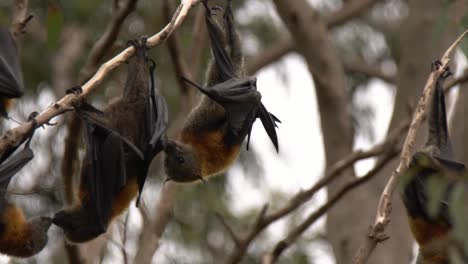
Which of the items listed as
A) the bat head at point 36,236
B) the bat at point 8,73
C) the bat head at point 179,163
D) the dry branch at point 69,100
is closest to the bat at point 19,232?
the bat head at point 36,236

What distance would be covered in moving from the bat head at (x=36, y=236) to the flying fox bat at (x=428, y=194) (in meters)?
2.72

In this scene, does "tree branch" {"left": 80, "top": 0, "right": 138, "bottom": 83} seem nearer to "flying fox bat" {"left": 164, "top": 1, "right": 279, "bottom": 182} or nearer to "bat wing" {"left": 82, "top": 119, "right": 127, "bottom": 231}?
"flying fox bat" {"left": 164, "top": 1, "right": 279, "bottom": 182}

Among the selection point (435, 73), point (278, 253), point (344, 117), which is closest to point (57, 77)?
point (344, 117)

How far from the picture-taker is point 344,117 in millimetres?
9680

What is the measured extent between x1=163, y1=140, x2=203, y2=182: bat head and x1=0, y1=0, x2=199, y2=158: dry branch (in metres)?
1.04

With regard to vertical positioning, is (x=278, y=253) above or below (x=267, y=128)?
below

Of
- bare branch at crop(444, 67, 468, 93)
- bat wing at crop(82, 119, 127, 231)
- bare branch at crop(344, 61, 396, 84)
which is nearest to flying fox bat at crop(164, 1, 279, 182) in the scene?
bat wing at crop(82, 119, 127, 231)

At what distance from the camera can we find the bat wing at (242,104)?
6398 mm

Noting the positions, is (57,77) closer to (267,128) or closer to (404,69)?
(404,69)

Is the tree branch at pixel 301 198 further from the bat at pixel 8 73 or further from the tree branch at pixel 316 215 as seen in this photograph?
the bat at pixel 8 73

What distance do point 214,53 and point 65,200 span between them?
81.7 inches

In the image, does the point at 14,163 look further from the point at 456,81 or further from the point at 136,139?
the point at 456,81

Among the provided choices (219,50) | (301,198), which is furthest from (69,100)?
(301,198)

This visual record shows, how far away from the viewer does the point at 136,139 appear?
6.59 m
